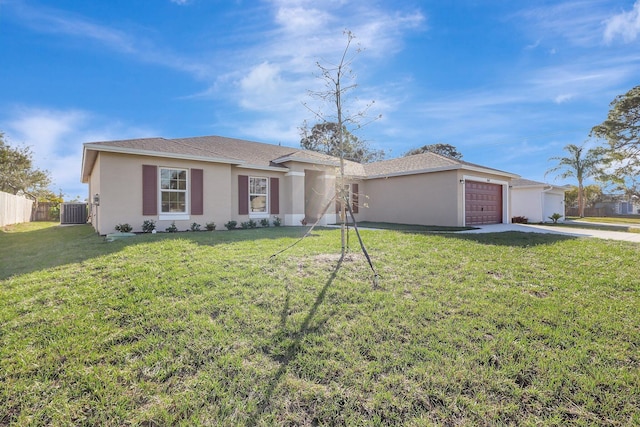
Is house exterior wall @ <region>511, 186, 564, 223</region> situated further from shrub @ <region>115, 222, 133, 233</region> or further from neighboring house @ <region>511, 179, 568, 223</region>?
shrub @ <region>115, 222, 133, 233</region>

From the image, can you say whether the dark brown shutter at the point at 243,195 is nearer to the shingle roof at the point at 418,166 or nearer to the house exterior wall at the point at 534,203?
the shingle roof at the point at 418,166

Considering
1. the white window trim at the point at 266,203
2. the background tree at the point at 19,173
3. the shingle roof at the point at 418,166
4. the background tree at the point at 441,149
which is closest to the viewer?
the white window trim at the point at 266,203

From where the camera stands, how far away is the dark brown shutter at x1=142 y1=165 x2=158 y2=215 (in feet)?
34.9

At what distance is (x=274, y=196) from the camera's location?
47.1 ft

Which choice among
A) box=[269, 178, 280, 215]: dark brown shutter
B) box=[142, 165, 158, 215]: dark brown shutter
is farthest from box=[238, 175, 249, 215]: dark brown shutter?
box=[142, 165, 158, 215]: dark brown shutter

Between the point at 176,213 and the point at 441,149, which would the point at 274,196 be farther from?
the point at 441,149

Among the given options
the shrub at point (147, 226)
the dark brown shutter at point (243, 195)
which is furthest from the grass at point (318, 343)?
the dark brown shutter at point (243, 195)

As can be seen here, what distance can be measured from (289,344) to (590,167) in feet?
107

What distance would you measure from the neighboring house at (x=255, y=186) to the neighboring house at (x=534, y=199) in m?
7.32

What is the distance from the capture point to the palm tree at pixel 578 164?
984 inches

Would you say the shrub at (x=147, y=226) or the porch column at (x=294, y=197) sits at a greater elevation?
the porch column at (x=294, y=197)

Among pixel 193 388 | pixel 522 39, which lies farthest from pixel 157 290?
pixel 522 39

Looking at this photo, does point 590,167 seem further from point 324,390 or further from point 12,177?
point 12,177

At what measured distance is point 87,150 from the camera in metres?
10.4
